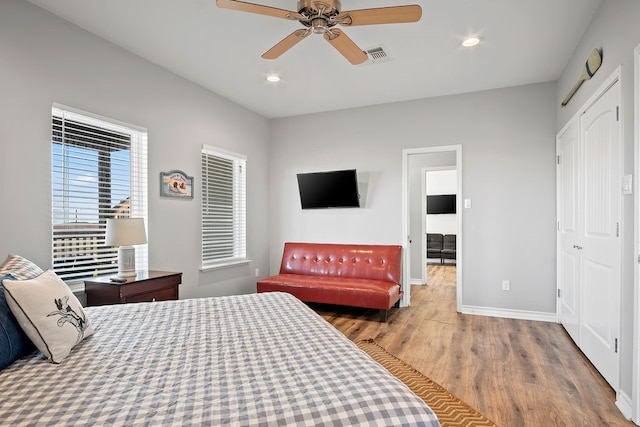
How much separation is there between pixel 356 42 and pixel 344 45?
0.72 meters

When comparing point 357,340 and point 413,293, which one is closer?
point 357,340

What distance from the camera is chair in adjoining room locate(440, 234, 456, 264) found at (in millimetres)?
8320

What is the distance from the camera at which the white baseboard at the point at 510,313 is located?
3970mm

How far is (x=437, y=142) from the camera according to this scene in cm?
448

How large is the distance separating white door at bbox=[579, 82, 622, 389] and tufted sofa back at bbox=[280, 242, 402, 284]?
2000mm

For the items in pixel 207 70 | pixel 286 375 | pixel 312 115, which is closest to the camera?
pixel 286 375

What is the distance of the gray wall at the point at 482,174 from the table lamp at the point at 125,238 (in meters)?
2.70

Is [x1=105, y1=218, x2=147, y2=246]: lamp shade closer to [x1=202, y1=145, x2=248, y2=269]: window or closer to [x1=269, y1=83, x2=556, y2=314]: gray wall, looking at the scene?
[x1=202, y1=145, x2=248, y2=269]: window

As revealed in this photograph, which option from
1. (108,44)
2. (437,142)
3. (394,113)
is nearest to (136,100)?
(108,44)

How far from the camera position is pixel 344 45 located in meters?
2.48

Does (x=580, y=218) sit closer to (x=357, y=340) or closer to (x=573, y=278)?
(x=573, y=278)

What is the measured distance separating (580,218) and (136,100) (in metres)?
4.16

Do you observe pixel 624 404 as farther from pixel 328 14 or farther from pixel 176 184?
pixel 176 184

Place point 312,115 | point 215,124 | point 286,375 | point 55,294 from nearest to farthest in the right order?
point 286,375 < point 55,294 < point 215,124 < point 312,115
